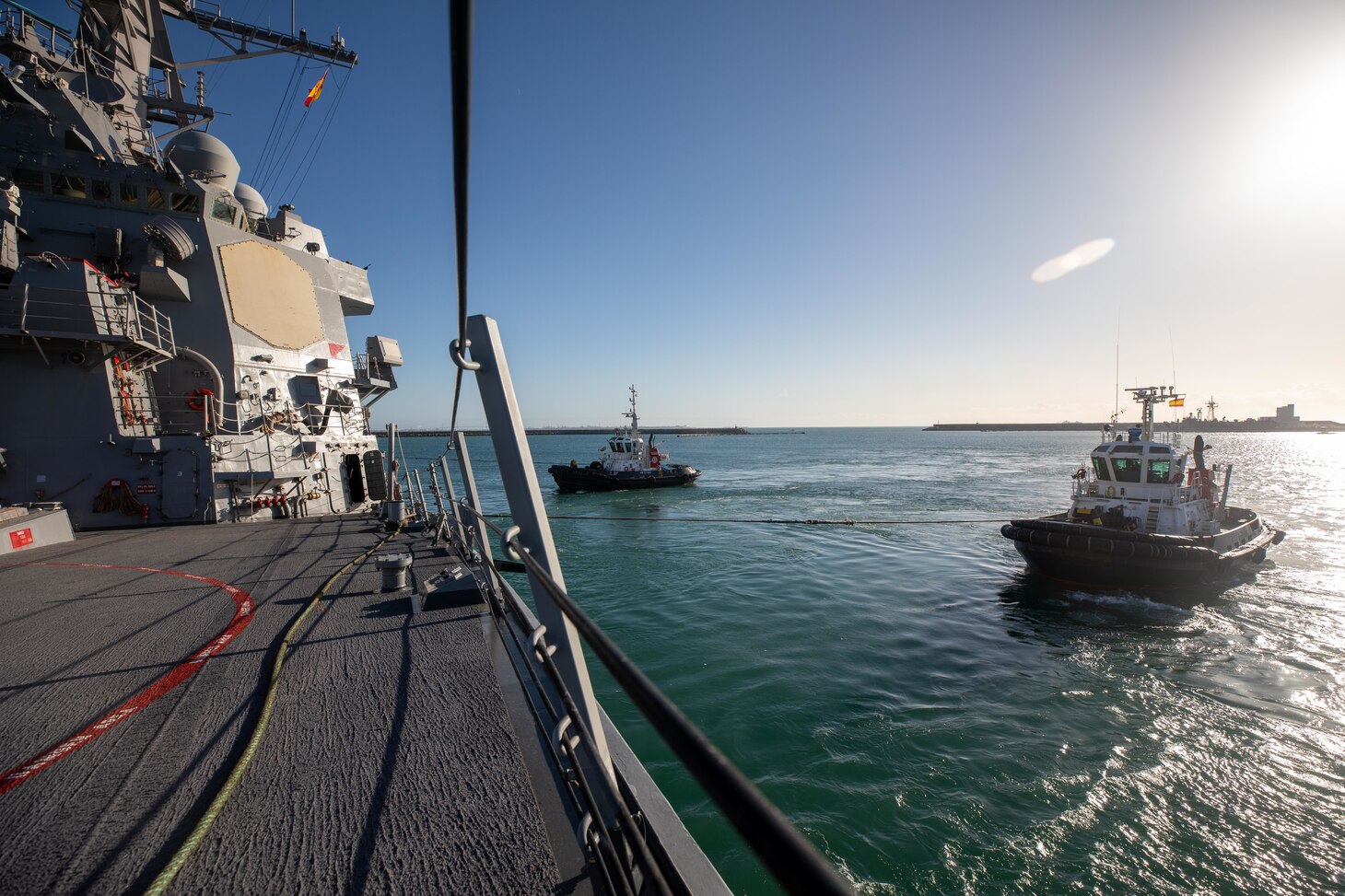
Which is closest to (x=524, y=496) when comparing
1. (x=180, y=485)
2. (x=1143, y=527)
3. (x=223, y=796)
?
(x=223, y=796)

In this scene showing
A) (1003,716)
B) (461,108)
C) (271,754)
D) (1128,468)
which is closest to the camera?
(461,108)

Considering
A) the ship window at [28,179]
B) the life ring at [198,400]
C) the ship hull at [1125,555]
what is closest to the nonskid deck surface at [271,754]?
the life ring at [198,400]

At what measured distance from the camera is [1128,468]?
1362cm

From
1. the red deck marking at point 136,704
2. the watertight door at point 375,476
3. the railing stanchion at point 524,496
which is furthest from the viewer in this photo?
the watertight door at point 375,476

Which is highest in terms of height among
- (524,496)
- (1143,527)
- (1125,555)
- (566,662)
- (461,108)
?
(461,108)

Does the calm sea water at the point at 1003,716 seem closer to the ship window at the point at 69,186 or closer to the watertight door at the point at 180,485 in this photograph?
the watertight door at the point at 180,485

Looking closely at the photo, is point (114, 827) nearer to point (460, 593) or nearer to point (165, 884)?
point (165, 884)

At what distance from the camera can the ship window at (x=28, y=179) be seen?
11133 mm

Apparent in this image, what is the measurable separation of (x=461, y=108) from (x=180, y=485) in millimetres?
13829

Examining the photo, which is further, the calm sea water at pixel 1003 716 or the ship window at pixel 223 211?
the ship window at pixel 223 211

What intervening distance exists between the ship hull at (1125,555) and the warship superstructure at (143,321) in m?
17.5

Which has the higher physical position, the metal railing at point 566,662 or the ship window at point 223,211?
the ship window at point 223,211

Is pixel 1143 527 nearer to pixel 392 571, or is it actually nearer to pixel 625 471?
pixel 392 571

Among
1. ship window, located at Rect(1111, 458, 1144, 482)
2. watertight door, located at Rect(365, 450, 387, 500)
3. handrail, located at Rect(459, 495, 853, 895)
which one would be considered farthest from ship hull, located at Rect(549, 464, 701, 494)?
handrail, located at Rect(459, 495, 853, 895)
